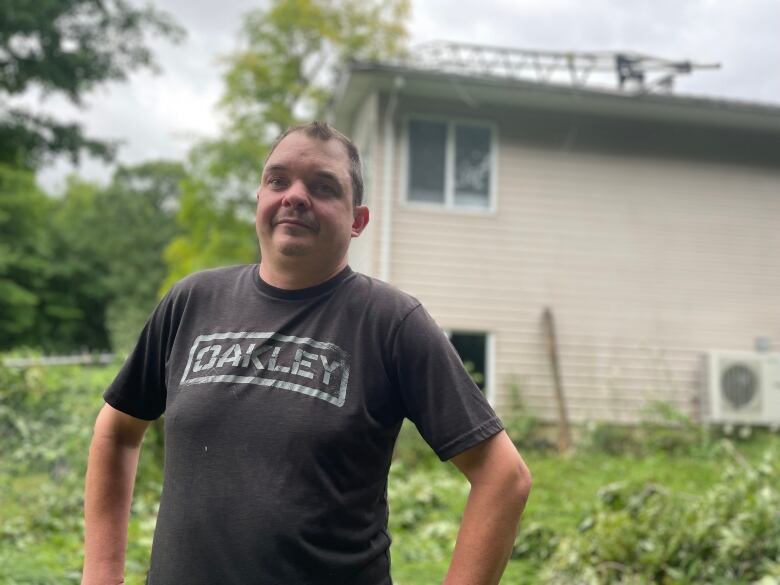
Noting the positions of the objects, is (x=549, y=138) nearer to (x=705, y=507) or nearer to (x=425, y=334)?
(x=705, y=507)

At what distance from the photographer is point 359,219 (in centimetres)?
185

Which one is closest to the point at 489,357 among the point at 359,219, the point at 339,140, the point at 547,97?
the point at 547,97

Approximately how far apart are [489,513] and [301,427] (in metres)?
0.40

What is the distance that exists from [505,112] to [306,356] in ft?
32.0

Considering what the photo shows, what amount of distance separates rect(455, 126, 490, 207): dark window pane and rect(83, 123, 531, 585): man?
355 inches

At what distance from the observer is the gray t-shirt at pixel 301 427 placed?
1521mm

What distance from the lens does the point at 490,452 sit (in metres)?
1.57

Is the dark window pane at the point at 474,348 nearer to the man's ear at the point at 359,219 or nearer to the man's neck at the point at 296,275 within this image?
the man's ear at the point at 359,219

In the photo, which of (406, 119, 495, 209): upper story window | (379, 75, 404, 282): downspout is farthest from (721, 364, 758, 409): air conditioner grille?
(379, 75, 404, 282): downspout

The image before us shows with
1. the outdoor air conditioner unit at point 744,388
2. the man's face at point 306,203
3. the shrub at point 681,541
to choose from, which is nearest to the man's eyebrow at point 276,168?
the man's face at point 306,203

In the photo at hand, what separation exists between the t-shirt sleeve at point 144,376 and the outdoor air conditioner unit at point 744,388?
9677mm

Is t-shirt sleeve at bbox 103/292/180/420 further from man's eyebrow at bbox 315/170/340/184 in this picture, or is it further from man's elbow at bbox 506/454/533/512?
man's elbow at bbox 506/454/533/512

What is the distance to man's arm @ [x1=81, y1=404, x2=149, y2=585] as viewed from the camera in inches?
70.1

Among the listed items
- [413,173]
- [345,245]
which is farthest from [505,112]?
[345,245]
